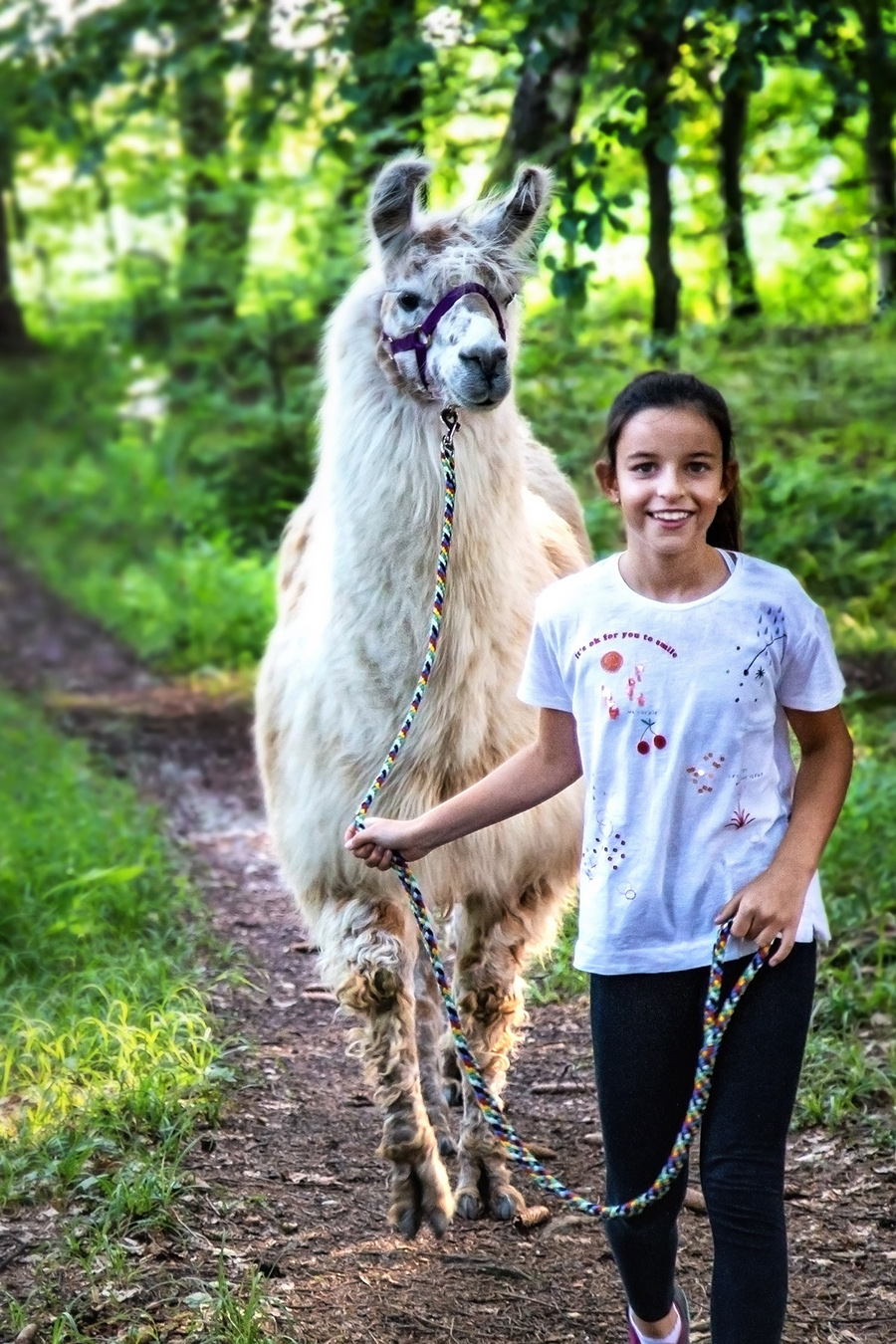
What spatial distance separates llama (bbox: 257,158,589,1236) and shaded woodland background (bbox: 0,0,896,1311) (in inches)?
21.3

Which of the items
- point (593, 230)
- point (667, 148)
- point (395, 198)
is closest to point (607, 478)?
point (395, 198)

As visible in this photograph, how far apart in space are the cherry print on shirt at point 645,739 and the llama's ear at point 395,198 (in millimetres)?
1489

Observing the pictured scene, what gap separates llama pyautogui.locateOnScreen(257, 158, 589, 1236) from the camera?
10.1 feet

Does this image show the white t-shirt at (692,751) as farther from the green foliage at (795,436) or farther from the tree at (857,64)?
the green foliage at (795,436)

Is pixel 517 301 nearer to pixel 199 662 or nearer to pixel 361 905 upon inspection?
pixel 361 905

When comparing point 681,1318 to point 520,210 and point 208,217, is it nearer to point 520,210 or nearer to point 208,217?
point 520,210

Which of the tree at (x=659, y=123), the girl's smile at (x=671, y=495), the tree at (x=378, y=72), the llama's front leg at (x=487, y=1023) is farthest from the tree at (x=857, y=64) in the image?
the girl's smile at (x=671, y=495)

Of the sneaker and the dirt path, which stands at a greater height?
the sneaker

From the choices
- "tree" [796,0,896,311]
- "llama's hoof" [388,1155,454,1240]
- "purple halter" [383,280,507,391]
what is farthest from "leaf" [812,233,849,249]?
"llama's hoof" [388,1155,454,1240]

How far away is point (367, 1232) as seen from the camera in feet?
10.3

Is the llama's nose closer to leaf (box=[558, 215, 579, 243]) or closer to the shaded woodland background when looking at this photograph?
the shaded woodland background

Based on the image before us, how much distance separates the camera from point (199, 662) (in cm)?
830

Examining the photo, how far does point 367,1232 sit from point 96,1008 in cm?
113

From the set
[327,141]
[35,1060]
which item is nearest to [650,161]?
[327,141]
